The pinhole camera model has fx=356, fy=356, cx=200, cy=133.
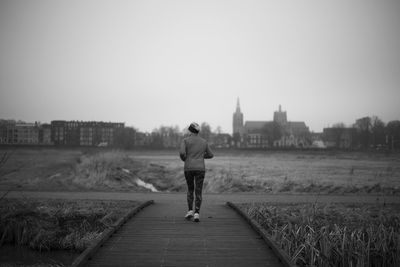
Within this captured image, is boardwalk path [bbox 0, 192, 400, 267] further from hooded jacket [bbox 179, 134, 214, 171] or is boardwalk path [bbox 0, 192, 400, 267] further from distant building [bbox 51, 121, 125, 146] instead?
distant building [bbox 51, 121, 125, 146]

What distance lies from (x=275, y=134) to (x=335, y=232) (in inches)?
5053

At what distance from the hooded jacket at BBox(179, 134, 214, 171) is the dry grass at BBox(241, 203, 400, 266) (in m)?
2.31

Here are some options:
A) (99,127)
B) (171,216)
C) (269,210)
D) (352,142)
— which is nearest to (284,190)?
(269,210)

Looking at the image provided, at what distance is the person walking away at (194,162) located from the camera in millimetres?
8344

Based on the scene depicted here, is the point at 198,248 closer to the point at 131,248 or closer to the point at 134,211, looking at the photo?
the point at 131,248

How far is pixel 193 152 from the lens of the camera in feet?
27.7

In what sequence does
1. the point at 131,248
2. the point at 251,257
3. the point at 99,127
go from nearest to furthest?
1. the point at 251,257
2. the point at 131,248
3. the point at 99,127

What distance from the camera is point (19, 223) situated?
370 inches

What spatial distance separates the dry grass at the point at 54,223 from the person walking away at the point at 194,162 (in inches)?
90.8

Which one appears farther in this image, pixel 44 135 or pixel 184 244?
pixel 44 135

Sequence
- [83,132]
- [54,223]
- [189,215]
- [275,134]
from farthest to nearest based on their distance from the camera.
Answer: [83,132], [275,134], [54,223], [189,215]

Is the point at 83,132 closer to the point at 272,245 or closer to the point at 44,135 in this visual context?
the point at 44,135

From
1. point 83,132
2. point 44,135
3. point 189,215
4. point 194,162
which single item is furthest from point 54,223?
point 83,132

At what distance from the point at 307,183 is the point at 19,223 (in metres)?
14.8
